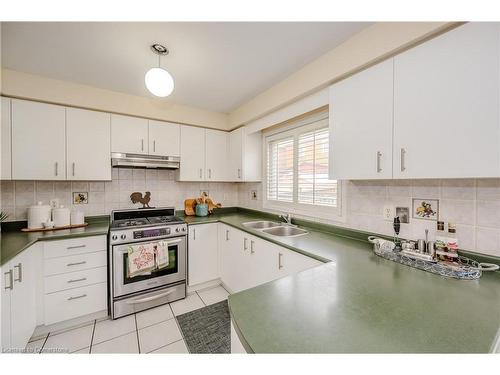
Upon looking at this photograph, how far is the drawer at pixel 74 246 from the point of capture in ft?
5.65

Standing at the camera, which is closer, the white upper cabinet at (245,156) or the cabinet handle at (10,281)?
the cabinet handle at (10,281)

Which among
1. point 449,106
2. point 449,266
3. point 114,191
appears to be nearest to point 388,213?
point 449,266

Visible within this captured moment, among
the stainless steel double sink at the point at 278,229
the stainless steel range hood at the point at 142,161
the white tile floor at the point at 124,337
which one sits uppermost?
the stainless steel range hood at the point at 142,161

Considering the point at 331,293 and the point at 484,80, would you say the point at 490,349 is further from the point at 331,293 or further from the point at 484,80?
the point at 484,80

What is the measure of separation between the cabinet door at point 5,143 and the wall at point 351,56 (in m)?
2.38

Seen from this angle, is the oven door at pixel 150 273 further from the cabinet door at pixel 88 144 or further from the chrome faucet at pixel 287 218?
the chrome faucet at pixel 287 218

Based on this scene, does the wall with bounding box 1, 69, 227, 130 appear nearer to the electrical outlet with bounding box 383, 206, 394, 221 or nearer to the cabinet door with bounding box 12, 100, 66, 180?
the cabinet door with bounding box 12, 100, 66, 180

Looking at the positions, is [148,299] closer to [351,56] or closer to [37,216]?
[37,216]

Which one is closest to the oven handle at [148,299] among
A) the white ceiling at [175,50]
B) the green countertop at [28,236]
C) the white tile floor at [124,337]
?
the white tile floor at [124,337]

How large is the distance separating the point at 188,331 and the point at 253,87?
242 cm

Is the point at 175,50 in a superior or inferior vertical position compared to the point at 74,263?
superior

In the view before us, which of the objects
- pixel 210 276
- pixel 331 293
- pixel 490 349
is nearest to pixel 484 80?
pixel 490 349

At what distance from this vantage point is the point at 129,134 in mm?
2338

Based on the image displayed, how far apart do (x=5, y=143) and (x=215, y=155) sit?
2.02 metres
